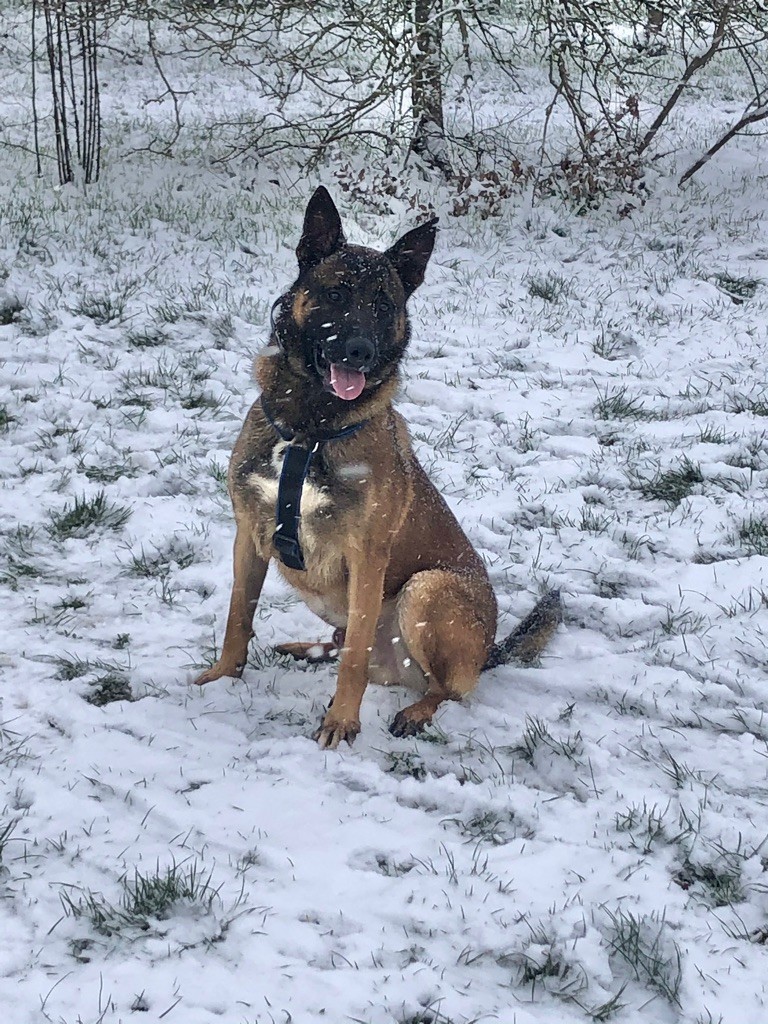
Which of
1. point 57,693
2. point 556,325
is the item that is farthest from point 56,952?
point 556,325

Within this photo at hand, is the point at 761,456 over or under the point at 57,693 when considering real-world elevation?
over

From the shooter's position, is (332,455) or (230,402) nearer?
(332,455)

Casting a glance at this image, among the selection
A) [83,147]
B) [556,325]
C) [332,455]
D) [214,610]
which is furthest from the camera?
[83,147]

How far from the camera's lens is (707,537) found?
4738mm

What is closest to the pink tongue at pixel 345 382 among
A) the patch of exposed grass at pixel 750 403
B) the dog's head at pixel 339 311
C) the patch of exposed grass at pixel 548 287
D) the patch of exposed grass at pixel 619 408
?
the dog's head at pixel 339 311

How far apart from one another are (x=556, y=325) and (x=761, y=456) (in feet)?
8.77

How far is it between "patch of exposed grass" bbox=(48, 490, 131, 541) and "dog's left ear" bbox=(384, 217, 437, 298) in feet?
7.05

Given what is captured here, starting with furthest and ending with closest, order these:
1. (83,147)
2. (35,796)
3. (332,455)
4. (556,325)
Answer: (83,147)
(556,325)
(332,455)
(35,796)

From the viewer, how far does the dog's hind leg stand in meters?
3.43

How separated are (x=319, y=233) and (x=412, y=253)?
0.39 m

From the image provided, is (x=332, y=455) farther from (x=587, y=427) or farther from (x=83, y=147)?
(x=83, y=147)

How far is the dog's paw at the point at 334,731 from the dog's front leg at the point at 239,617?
0.52 m

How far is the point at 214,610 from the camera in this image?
4113 mm

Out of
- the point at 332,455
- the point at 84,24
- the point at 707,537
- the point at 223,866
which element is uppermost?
the point at 84,24
